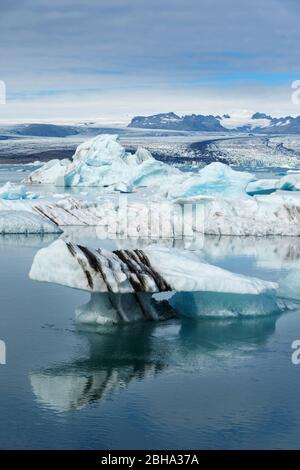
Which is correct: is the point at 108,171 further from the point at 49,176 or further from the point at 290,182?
the point at 290,182

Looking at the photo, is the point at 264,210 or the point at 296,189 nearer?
the point at 264,210

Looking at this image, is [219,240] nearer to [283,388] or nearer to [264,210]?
[264,210]

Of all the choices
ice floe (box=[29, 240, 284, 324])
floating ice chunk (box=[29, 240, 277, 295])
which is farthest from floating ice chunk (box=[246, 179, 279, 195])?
floating ice chunk (box=[29, 240, 277, 295])

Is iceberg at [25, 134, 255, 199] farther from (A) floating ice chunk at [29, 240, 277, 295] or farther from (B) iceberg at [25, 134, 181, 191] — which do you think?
(A) floating ice chunk at [29, 240, 277, 295]

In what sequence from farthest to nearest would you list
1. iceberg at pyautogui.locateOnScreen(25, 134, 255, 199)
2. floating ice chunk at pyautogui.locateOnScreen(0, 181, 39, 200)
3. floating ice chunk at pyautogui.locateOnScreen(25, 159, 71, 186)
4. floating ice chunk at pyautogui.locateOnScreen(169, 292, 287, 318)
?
floating ice chunk at pyautogui.locateOnScreen(25, 159, 71, 186) < iceberg at pyautogui.locateOnScreen(25, 134, 255, 199) < floating ice chunk at pyautogui.locateOnScreen(0, 181, 39, 200) < floating ice chunk at pyautogui.locateOnScreen(169, 292, 287, 318)

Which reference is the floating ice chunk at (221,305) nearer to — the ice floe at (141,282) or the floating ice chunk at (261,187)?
the ice floe at (141,282)

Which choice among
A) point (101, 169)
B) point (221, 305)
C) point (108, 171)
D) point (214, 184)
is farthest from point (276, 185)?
point (221, 305)
